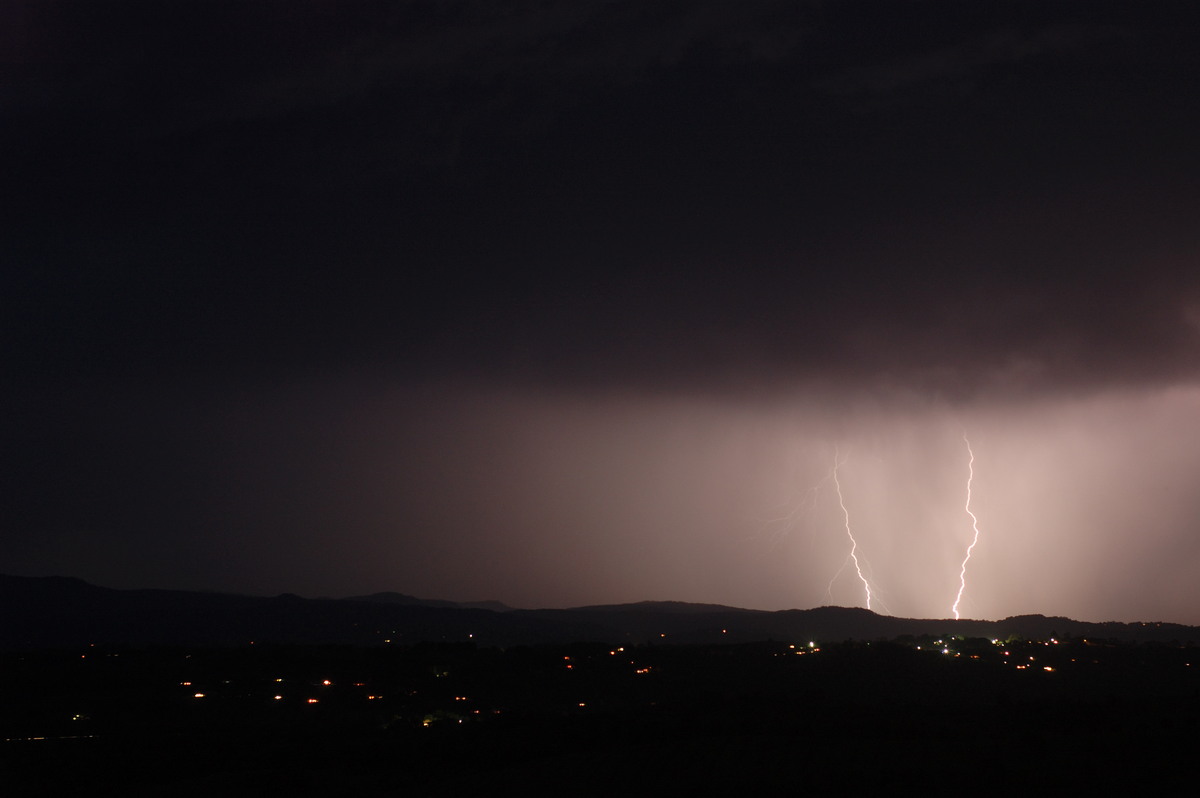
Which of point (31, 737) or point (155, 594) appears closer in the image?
point (31, 737)

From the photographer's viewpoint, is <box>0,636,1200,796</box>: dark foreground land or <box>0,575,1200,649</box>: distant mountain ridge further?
<box>0,575,1200,649</box>: distant mountain ridge

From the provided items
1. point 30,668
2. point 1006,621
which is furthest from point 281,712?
point 1006,621

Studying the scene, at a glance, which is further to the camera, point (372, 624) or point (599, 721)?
point (372, 624)

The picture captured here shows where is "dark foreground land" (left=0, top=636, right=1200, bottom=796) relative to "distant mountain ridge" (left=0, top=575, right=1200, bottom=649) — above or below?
below

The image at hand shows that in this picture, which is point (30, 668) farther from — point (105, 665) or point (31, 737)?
point (31, 737)
